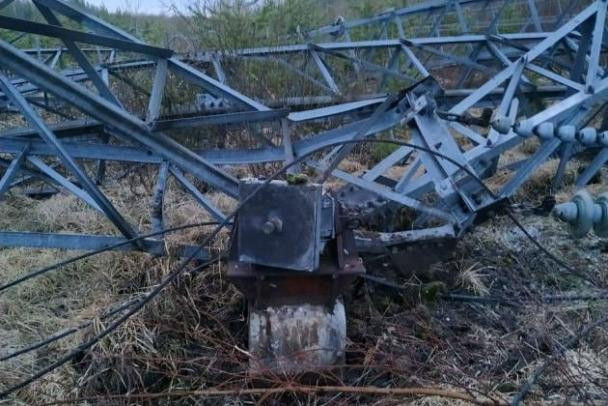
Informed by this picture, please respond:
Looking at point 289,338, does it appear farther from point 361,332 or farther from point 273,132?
point 273,132

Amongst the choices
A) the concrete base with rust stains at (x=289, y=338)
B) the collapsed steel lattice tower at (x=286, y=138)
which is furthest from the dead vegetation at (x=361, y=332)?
the collapsed steel lattice tower at (x=286, y=138)

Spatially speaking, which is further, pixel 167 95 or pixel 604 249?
pixel 167 95

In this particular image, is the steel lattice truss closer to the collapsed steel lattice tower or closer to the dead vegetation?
the collapsed steel lattice tower

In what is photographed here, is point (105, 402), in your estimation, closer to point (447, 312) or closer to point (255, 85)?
point (447, 312)

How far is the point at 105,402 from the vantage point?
283 centimetres

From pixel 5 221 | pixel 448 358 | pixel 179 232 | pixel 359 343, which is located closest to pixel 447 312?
pixel 448 358

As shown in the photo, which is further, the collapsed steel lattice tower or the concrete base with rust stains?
the collapsed steel lattice tower

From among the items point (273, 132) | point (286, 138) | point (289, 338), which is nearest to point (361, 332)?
point (289, 338)

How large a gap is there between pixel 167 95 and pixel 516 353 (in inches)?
172

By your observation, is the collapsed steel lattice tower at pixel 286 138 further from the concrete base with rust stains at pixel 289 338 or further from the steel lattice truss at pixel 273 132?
the concrete base with rust stains at pixel 289 338

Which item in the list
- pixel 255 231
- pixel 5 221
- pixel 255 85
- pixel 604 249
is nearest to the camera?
pixel 255 231

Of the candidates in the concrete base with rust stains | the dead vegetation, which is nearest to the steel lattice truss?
the dead vegetation

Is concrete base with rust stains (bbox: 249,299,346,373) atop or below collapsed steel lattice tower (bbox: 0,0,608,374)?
below

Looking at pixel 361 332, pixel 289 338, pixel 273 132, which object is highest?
pixel 273 132
